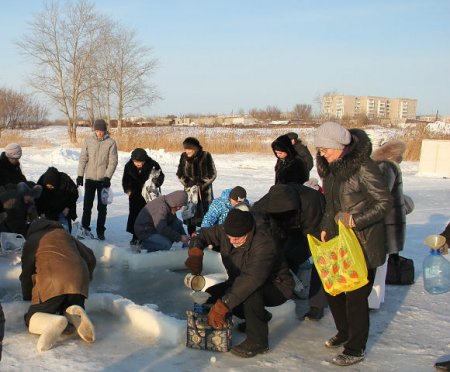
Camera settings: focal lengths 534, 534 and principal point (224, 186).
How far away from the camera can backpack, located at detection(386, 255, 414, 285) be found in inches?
224

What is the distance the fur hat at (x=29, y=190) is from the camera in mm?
6172

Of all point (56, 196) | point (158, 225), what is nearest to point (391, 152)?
point (158, 225)

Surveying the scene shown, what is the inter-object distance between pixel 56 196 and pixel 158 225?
134cm

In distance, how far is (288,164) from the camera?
643cm

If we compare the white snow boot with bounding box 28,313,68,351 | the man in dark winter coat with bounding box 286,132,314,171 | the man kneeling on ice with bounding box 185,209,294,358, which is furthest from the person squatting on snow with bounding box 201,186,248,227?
the white snow boot with bounding box 28,313,68,351

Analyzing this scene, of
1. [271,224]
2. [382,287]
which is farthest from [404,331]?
[271,224]

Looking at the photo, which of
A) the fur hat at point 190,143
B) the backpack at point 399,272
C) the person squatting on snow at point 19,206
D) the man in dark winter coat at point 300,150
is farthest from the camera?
the man in dark winter coat at point 300,150

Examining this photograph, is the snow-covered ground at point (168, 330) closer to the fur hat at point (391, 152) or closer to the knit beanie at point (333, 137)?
the fur hat at point (391, 152)

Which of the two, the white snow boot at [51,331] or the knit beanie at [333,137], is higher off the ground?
the knit beanie at [333,137]

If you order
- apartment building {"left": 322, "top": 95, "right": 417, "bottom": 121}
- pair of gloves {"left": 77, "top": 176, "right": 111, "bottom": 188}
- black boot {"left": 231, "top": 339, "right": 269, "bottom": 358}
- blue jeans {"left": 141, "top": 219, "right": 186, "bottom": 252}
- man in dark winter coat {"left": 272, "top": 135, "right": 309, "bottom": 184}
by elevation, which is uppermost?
apartment building {"left": 322, "top": 95, "right": 417, "bottom": 121}

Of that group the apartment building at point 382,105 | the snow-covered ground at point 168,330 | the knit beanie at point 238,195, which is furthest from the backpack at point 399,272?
the apartment building at point 382,105

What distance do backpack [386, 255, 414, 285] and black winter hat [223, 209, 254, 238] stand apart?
255 cm

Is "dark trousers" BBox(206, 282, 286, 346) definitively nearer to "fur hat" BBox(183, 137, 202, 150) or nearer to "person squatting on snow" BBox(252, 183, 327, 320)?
"person squatting on snow" BBox(252, 183, 327, 320)

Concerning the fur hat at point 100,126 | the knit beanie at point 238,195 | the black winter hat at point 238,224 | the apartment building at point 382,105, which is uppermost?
the apartment building at point 382,105
